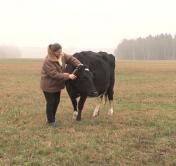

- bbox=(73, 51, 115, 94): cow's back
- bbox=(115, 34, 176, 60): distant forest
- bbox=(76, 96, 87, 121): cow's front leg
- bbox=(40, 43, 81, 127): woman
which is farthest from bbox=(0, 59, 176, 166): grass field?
bbox=(115, 34, 176, 60): distant forest

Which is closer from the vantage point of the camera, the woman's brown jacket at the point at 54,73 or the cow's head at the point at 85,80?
the woman's brown jacket at the point at 54,73

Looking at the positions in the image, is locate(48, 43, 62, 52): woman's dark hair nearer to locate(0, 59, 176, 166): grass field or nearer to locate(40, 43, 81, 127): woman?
locate(40, 43, 81, 127): woman

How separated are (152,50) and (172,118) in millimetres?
154436

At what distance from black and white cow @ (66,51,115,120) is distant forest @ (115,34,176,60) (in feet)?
487

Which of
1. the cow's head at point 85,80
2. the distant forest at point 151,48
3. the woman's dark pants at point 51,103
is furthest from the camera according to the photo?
the distant forest at point 151,48

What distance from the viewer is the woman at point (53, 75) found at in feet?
33.1

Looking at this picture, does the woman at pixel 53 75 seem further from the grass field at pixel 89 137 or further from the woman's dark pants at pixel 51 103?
the grass field at pixel 89 137

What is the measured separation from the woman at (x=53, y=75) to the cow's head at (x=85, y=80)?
0.56 feet

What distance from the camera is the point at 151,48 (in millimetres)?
165375

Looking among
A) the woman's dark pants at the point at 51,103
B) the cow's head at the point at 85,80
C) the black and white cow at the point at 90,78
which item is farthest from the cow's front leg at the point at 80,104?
the woman's dark pants at the point at 51,103

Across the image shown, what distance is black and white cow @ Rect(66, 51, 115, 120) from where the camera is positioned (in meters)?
10.6

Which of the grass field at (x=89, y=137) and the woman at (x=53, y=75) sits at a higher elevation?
the woman at (x=53, y=75)

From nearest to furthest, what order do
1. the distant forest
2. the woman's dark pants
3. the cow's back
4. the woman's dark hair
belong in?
A: 1. the woman's dark hair
2. the woman's dark pants
3. the cow's back
4. the distant forest

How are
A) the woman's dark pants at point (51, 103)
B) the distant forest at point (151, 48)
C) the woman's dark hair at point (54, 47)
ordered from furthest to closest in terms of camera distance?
1. the distant forest at point (151, 48)
2. the woman's dark pants at point (51, 103)
3. the woman's dark hair at point (54, 47)
